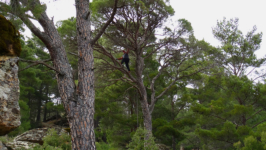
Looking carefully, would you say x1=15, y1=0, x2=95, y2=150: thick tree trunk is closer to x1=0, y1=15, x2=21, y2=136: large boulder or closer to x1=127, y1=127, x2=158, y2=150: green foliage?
x1=0, y1=15, x2=21, y2=136: large boulder

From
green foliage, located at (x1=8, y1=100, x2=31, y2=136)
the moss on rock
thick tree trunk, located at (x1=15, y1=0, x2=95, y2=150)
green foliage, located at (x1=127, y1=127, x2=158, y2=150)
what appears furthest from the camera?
green foliage, located at (x1=8, y1=100, x2=31, y2=136)

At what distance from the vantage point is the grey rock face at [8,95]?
339 cm

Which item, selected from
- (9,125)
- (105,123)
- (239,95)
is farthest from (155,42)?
(9,125)

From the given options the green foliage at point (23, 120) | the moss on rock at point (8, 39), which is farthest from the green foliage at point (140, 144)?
the green foliage at point (23, 120)

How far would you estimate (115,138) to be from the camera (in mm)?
12430

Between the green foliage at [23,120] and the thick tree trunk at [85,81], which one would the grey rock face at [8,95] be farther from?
the green foliage at [23,120]

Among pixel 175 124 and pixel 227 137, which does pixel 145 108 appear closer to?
pixel 175 124

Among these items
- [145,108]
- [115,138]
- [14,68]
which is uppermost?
[14,68]

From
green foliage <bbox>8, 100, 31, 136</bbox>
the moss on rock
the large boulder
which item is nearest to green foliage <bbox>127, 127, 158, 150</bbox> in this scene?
the large boulder

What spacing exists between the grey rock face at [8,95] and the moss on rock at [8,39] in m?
0.13

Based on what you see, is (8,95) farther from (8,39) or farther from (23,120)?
(23,120)

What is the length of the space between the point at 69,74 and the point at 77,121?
105cm

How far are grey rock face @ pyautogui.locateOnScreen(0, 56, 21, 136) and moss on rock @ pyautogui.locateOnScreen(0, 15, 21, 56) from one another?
0.44 feet

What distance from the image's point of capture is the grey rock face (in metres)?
3.39
